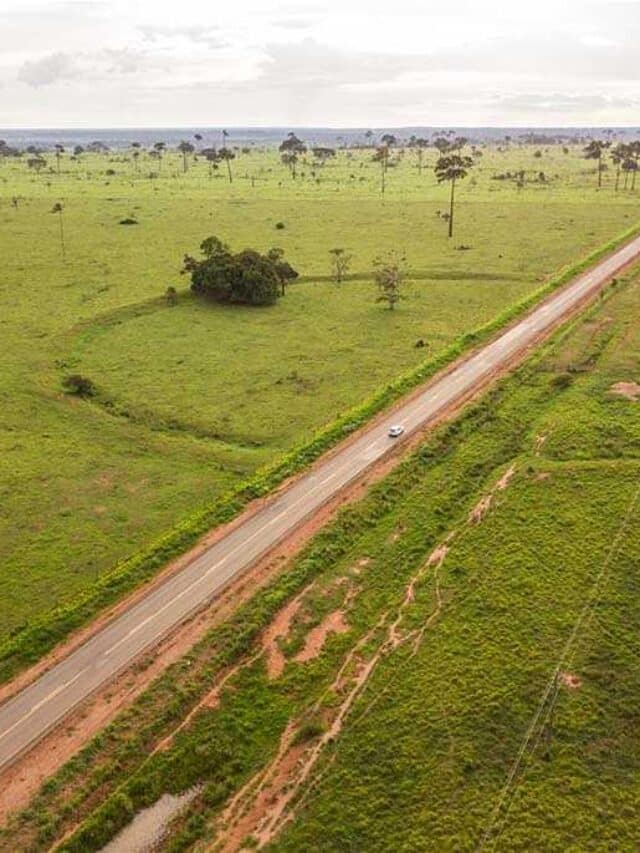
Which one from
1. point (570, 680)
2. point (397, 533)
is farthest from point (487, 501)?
point (570, 680)

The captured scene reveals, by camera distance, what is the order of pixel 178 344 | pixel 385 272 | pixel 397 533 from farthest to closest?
pixel 385 272
pixel 178 344
pixel 397 533

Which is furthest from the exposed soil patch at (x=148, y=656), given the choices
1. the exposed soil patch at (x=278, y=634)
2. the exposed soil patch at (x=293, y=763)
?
the exposed soil patch at (x=293, y=763)

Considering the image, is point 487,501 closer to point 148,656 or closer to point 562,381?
point 562,381

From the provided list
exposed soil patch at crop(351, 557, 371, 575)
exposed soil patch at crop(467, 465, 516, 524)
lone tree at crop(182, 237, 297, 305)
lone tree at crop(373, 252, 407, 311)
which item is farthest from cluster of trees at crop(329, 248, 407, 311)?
exposed soil patch at crop(351, 557, 371, 575)

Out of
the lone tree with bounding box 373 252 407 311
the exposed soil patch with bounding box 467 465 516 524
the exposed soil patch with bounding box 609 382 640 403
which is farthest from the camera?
the lone tree with bounding box 373 252 407 311

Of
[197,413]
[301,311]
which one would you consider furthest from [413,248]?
[197,413]

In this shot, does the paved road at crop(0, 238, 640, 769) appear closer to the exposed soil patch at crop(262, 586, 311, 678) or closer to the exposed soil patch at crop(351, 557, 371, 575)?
the exposed soil patch at crop(262, 586, 311, 678)
